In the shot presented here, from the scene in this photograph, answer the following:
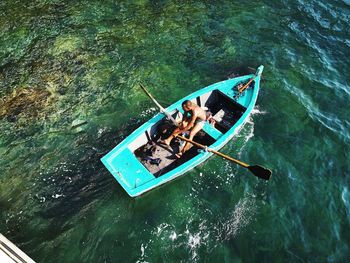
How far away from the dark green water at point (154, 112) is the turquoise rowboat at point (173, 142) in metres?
0.70

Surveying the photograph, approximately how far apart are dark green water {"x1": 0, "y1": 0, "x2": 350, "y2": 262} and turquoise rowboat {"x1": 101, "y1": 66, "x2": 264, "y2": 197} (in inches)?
27.5

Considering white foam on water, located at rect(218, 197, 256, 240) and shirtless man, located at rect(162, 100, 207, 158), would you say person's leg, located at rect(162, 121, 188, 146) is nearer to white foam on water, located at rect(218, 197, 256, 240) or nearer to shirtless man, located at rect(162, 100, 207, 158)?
shirtless man, located at rect(162, 100, 207, 158)

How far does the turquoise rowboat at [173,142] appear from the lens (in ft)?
33.2

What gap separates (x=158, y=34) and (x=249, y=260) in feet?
36.3

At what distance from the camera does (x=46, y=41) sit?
1563 cm

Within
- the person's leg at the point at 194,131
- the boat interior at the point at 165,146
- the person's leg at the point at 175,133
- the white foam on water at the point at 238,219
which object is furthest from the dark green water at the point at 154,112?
the person's leg at the point at 175,133

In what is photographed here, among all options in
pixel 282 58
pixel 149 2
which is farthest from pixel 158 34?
pixel 282 58

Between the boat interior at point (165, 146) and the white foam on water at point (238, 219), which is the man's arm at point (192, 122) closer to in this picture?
the boat interior at point (165, 146)

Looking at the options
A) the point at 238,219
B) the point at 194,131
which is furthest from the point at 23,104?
the point at 238,219

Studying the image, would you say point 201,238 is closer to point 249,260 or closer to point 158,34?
point 249,260

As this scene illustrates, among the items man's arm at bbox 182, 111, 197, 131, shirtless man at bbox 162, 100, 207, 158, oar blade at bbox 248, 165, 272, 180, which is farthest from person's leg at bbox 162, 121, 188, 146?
oar blade at bbox 248, 165, 272, 180

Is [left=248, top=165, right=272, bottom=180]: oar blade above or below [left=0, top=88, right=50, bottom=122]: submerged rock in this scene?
above

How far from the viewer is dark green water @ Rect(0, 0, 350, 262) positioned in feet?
31.9

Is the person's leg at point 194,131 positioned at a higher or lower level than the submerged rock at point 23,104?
higher
